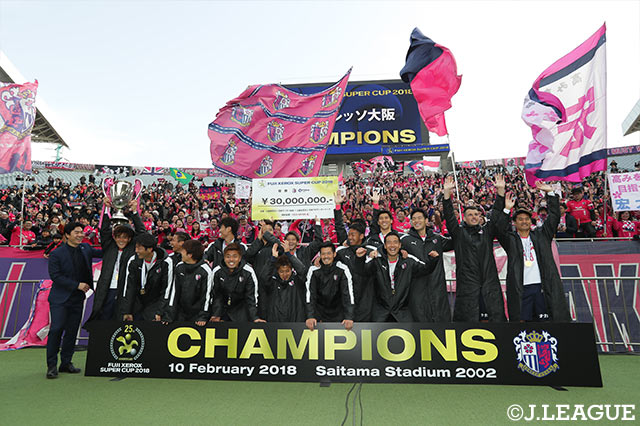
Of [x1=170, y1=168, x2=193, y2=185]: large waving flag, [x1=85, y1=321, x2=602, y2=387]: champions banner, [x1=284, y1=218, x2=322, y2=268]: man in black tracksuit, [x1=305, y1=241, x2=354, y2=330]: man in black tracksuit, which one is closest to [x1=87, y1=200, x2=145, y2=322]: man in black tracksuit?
[x1=85, y1=321, x2=602, y2=387]: champions banner

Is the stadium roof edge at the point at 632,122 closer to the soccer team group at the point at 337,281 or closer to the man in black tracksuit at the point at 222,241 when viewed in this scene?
the soccer team group at the point at 337,281

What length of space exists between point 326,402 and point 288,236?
2.54 meters

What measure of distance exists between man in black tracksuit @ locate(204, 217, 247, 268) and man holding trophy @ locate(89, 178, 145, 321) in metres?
1.11

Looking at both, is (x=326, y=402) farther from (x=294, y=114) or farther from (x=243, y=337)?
(x=294, y=114)

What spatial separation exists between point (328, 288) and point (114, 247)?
3.25 m

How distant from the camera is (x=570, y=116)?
24.0ft

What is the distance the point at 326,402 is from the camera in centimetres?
400

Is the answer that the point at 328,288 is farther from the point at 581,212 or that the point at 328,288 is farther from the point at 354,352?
the point at 581,212

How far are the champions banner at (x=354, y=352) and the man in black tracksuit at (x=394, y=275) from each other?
0.70m

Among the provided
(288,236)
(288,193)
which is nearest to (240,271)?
(288,236)

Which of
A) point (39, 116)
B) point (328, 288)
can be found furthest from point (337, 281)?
point (39, 116)

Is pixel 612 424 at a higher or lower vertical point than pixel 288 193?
lower

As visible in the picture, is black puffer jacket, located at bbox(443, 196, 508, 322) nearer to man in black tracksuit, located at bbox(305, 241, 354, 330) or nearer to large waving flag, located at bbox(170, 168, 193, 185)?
man in black tracksuit, located at bbox(305, 241, 354, 330)

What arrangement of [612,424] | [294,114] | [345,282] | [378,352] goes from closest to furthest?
[612,424]
[378,352]
[345,282]
[294,114]
